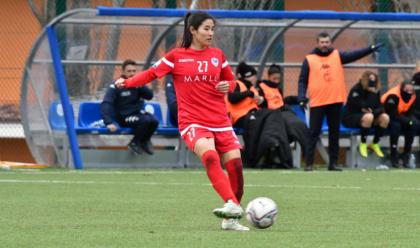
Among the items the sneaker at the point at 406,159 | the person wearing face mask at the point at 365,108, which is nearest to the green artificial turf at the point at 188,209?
the person wearing face mask at the point at 365,108

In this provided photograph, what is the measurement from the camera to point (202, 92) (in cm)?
960

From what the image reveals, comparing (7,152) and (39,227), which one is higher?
(39,227)

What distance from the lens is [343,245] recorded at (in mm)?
7871

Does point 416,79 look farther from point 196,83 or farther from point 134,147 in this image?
point 196,83

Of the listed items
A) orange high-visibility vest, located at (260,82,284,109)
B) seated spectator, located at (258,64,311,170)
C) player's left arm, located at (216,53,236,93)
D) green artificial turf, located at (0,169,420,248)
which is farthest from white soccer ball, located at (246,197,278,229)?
orange high-visibility vest, located at (260,82,284,109)

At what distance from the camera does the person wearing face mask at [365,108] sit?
1944cm

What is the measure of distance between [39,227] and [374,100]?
11.2 metres

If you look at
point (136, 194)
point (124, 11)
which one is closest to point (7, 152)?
point (124, 11)

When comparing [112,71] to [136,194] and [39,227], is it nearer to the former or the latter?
[136,194]

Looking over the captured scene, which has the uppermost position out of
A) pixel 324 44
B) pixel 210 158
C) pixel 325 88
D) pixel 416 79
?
pixel 210 158

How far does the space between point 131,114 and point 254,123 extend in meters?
1.87

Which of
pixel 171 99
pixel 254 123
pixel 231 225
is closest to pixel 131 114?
pixel 171 99

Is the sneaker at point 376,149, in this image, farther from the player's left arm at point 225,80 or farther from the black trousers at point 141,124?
the player's left arm at point 225,80

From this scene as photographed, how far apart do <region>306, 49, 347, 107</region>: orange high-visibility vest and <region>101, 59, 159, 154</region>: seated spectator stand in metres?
2.43
